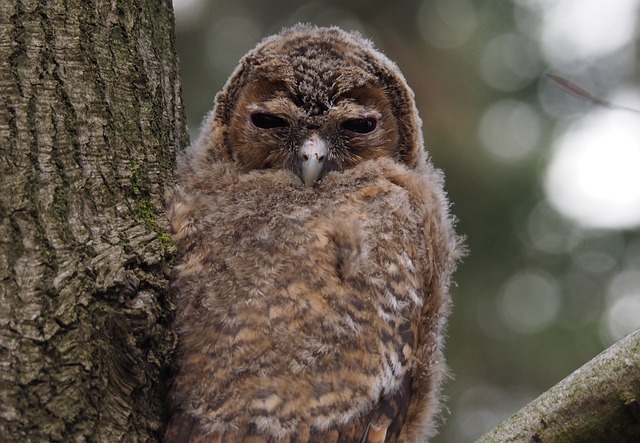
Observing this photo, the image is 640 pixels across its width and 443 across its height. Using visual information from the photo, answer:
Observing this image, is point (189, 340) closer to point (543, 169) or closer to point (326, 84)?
point (326, 84)

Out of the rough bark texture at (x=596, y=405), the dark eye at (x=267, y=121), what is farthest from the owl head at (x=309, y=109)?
the rough bark texture at (x=596, y=405)

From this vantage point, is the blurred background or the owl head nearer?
the owl head

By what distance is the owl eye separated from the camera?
2385 millimetres

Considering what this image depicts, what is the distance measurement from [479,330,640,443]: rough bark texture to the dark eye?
1.18 meters

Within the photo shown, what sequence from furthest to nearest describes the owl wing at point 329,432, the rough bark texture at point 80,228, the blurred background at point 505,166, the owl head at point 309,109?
the blurred background at point 505,166 → the owl head at point 309,109 → the owl wing at point 329,432 → the rough bark texture at point 80,228

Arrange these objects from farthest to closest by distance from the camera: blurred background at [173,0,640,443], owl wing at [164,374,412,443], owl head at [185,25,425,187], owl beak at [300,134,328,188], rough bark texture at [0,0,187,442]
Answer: blurred background at [173,0,640,443], owl head at [185,25,425,187], owl beak at [300,134,328,188], owl wing at [164,374,412,443], rough bark texture at [0,0,187,442]

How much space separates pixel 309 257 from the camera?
191 cm

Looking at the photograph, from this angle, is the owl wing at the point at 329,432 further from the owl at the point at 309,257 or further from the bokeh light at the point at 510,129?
the bokeh light at the point at 510,129

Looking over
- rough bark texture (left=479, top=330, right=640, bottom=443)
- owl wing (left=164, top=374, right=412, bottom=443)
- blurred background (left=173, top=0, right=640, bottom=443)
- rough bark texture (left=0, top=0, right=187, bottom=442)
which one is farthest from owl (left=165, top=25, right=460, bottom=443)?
blurred background (left=173, top=0, right=640, bottom=443)

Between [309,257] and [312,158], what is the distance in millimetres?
435

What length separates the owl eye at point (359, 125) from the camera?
238 centimetres

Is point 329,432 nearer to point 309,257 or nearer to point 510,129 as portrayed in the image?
point 309,257

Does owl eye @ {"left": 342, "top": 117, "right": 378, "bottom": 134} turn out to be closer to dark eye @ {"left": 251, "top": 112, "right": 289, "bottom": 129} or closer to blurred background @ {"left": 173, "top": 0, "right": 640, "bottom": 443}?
dark eye @ {"left": 251, "top": 112, "right": 289, "bottom": 129}

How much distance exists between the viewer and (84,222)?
1.71m
